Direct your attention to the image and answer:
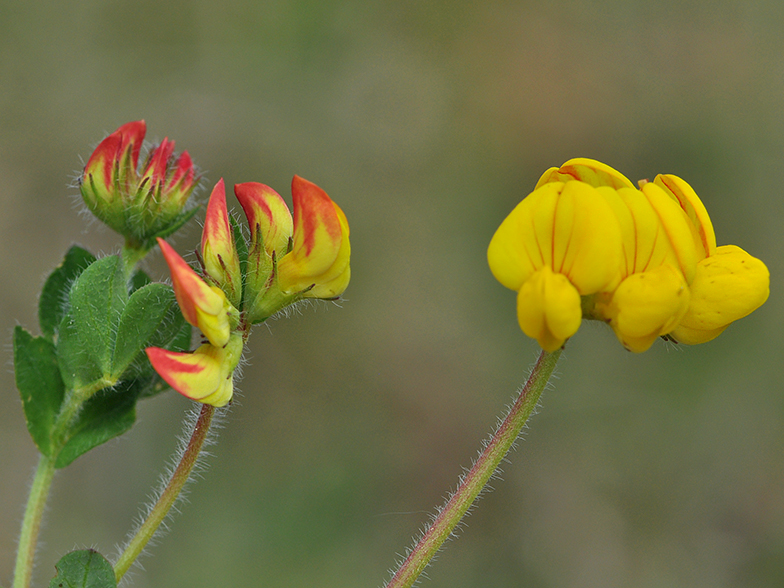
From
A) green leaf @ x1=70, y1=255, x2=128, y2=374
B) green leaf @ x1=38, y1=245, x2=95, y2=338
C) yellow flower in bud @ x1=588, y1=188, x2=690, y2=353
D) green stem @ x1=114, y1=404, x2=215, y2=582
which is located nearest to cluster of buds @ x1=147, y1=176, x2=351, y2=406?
green stem @ x1=114, y1=404, x2=215, y2=582

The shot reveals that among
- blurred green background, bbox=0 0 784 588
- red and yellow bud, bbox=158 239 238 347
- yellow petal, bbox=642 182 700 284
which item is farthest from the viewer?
blurred green background, bbox=0 0 784 588

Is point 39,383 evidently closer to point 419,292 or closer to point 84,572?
point 84,572

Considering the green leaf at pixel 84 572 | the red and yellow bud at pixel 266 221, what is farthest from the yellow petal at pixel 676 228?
the green leaf at pixel 84 572

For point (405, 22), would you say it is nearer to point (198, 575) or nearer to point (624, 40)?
point (624, 40)

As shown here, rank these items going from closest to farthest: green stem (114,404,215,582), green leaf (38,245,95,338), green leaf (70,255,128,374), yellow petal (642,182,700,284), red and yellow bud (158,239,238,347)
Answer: red and yellow bud (158,239,238,347)
yellow petal (642,182,700,284)
green stem (114,404,215,582)
green leaf (70,255,128,374)
green leaf (38,245,95,338)

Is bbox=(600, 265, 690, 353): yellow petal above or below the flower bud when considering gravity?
above

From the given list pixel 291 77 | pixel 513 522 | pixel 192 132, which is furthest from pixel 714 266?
pixel 291 77

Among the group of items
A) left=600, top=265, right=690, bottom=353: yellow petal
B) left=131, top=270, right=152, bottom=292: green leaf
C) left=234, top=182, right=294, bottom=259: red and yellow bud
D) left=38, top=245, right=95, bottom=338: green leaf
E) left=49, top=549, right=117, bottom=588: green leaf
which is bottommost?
left=49, top=549, right=117, bottom=588: green leaf

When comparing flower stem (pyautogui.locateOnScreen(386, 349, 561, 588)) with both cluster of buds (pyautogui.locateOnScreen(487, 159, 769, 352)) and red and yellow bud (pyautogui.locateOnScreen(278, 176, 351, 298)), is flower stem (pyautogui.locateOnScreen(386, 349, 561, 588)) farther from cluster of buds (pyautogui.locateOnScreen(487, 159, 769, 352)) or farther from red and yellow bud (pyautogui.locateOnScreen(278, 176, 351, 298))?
red and yellow bud (pyautogui.locateOnScreen(278, 176, 351, 298))
